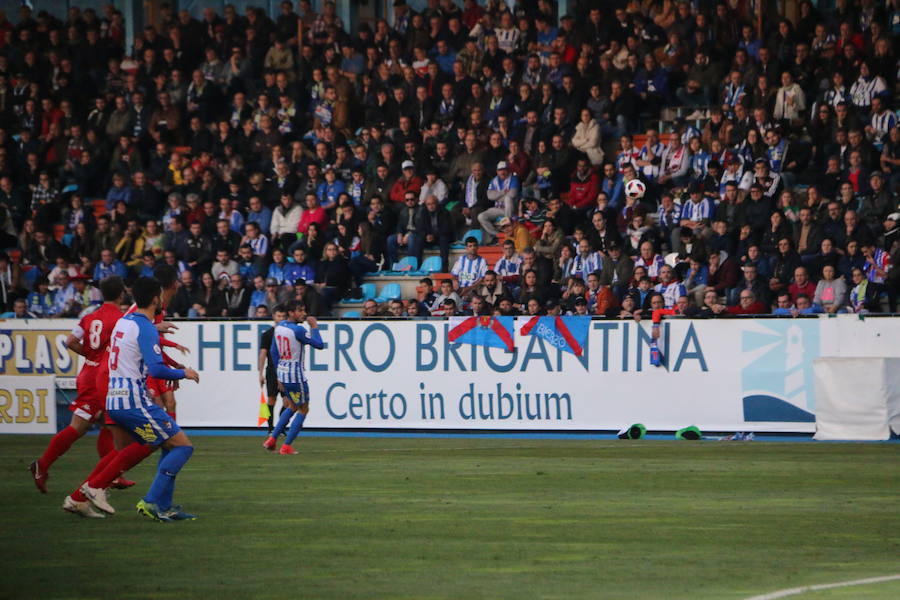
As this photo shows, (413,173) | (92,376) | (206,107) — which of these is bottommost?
(92,376)

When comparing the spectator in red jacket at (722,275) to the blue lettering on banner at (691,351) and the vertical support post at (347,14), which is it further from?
the vertical support post at (347,14)

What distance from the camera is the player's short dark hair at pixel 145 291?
1104cm

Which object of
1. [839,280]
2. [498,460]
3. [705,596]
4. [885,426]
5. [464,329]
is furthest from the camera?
[464,329]

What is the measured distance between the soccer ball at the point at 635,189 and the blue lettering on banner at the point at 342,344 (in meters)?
5.49

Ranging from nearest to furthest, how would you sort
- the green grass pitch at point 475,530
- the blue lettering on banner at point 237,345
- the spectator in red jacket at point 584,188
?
the green grass pitch at point 475,530, the blue lettering on banner at point 237,345, the spectator in red jacket at point 584,188

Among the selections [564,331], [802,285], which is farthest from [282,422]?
[802,285]

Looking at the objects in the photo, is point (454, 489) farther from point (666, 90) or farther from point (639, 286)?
point (666, 90)

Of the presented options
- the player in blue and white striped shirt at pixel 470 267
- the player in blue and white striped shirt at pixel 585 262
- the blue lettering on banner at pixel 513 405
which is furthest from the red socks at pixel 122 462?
the player in blue and white striped shirt at pixel 470 267

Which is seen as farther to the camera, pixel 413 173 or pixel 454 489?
pixel 413 173

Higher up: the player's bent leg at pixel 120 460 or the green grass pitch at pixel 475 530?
the player's bent leg at pixel 120 460

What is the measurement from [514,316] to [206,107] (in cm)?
1199

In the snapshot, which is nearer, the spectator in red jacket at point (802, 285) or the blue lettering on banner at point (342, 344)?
the spectator in red jacket at point (802, 285)

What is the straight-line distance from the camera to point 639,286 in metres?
22.9

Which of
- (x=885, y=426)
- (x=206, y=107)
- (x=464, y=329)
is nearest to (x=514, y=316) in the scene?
(x=464, y=329)
